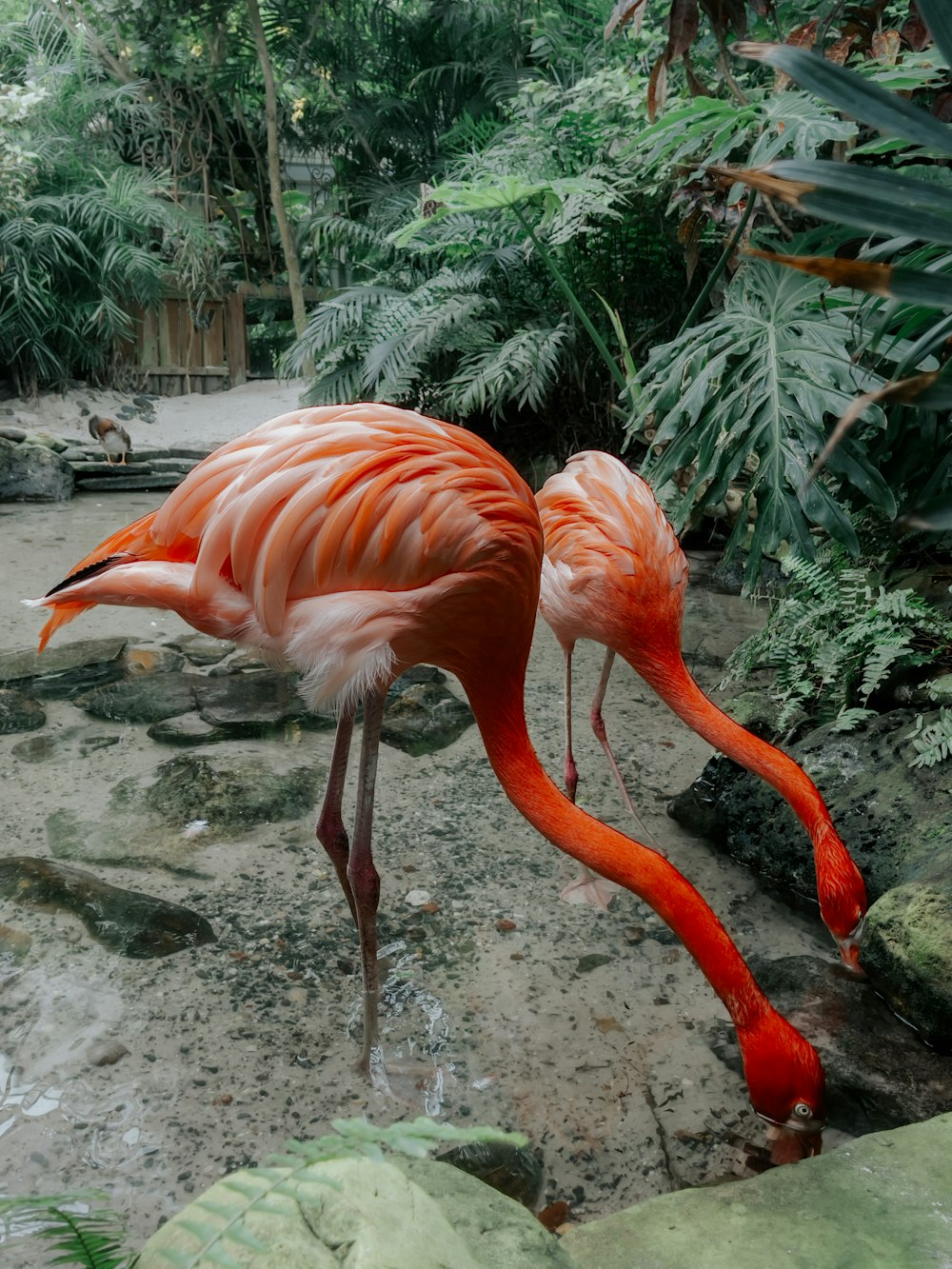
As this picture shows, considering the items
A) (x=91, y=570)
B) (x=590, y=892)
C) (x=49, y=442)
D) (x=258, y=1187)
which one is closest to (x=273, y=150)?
(x=49, y=442)

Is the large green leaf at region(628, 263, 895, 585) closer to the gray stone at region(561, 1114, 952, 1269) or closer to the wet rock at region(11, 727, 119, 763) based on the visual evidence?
the gray stone at region(561, 1114, 952, 1269)

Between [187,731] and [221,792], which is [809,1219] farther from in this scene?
[187,731]

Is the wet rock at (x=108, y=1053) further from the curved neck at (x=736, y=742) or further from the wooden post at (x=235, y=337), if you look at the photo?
the wooden post at (x=235, y=337)

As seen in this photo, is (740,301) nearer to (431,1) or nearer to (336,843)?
(336,843)

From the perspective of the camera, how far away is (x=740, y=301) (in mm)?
3488

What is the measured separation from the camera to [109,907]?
2.57 meters

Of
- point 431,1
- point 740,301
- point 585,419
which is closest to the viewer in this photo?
point 740,301

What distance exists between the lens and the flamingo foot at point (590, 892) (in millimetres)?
2707

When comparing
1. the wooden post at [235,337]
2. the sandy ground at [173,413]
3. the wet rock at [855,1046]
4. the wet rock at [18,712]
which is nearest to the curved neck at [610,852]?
the wet rock at [855,1046]

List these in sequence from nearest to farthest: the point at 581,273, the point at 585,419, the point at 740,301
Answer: the point at 740,301
the point at 581,273
the point at 585,419

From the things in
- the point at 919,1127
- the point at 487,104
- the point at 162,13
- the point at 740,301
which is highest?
the point at 162,13

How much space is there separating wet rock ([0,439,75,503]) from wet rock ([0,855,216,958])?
18.7 ft

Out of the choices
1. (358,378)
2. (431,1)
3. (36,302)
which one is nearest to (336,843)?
(358,378)

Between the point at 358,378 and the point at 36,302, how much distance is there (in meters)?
4.45
